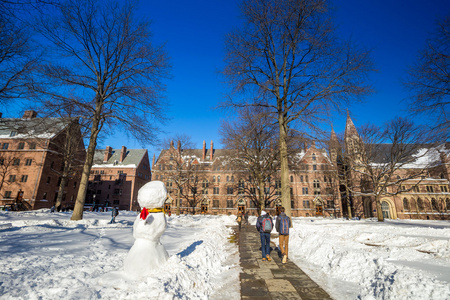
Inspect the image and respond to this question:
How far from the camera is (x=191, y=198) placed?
45938 mm

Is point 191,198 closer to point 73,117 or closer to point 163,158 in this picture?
point 163,158

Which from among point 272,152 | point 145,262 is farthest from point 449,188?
point 145,262

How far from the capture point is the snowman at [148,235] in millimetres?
4238

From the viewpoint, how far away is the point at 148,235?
4469 mm

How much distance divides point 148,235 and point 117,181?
53.1 m

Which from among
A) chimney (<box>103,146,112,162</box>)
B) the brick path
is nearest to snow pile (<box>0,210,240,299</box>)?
the brick path

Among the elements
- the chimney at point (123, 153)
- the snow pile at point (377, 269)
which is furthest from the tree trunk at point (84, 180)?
the chimney at point (123, 153)

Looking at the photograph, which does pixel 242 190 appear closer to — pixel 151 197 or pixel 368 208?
pixel 368 208

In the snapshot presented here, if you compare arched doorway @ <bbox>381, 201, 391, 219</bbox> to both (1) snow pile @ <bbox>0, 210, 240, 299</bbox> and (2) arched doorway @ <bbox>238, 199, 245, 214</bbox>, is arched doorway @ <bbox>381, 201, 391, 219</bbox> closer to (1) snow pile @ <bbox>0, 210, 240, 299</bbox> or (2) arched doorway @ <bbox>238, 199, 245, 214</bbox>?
(2) arched doorway @ <bbox>238, 199, 245, 214</bbox>

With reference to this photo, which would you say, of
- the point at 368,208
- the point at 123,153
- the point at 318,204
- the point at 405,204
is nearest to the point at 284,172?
the point at 318,204

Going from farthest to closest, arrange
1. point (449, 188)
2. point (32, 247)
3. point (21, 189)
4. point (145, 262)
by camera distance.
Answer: point (449, 188)
point (21, 189)
point (32, 247)
point (145, 262)

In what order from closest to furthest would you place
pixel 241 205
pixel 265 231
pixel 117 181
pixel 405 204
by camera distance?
pixel 265 231 → pixel 405 204 → pixel 241 205 → pixel 117 181

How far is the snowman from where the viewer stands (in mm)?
4238

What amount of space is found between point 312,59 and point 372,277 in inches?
503
